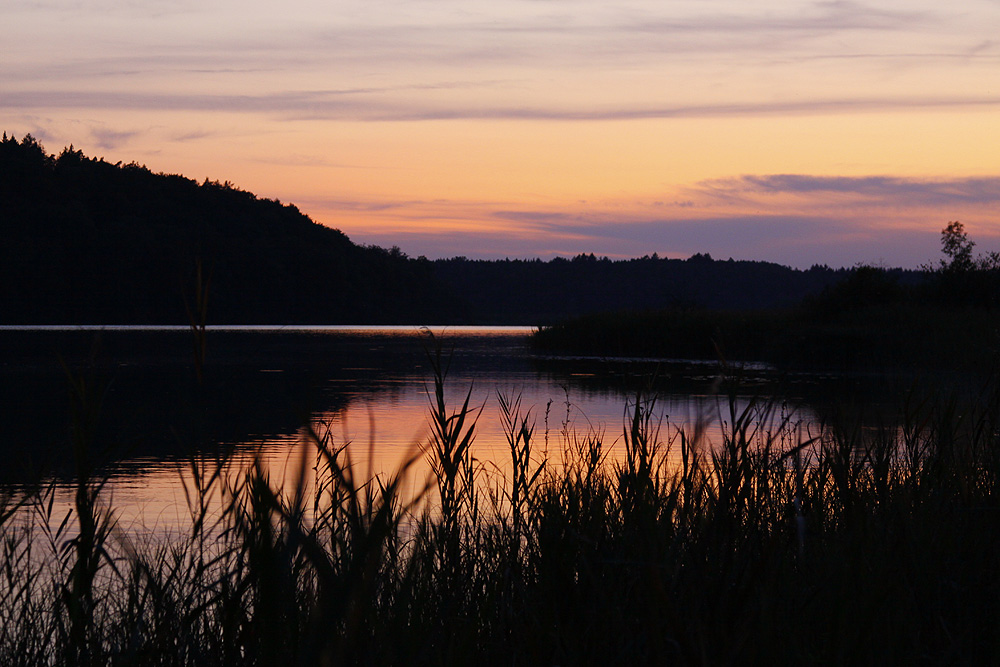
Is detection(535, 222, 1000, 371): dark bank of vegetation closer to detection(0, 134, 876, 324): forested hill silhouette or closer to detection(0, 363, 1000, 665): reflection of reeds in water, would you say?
detection(0, 134, 876, 324): forested hill silhouette

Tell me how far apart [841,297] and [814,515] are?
26850 mm

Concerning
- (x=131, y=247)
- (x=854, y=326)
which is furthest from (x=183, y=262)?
(x=854, y=326)

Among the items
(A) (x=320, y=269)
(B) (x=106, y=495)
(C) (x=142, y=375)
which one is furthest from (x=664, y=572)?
(A) (x=320, y=269)

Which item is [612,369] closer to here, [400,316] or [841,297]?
[841,297]

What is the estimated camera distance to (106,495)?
27.2ft

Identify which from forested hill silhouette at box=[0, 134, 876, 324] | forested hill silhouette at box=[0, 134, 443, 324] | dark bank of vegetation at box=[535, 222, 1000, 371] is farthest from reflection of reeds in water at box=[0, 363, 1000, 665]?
forested hill silhouette at box=[0, 134, 443, 324]

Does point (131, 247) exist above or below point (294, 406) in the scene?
above

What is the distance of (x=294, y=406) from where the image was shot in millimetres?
1527

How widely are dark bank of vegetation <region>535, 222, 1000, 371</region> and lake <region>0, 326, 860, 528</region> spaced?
1500mm

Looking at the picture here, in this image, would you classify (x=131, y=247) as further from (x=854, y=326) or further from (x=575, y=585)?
(x=575, y=585)

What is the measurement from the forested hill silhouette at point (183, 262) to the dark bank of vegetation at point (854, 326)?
33.0 ft

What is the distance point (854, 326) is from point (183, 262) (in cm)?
4767

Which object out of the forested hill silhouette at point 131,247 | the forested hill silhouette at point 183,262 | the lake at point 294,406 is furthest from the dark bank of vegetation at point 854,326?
the forested hill silhouette at point 131,247

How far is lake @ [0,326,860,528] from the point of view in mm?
2678
